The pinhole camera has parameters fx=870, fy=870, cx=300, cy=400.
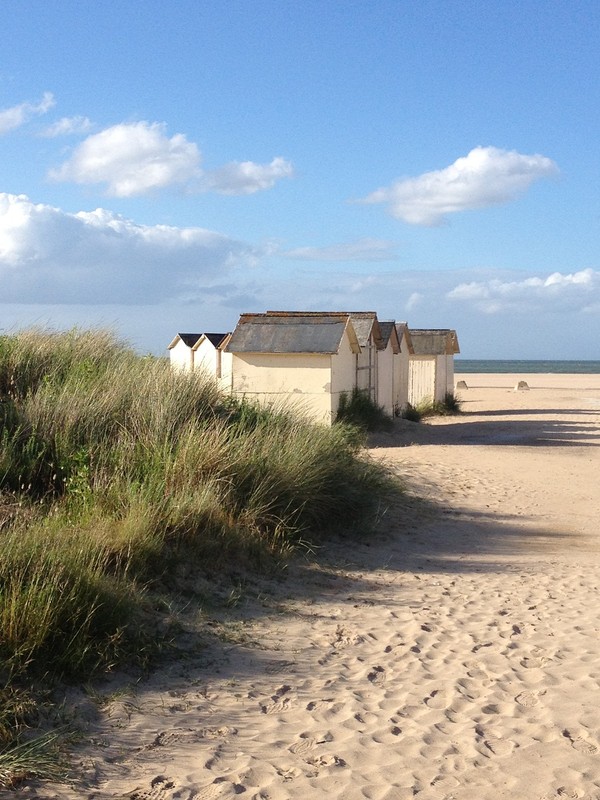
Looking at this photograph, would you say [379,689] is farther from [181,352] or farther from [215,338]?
[181,352]

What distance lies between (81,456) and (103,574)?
2.71m

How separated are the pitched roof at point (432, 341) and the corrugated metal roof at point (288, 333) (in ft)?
36.5

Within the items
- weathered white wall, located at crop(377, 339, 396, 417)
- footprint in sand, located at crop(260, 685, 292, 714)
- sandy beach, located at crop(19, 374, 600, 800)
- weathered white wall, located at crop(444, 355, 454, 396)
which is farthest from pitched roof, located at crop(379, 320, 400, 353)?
footprint in sand, located at crop(260, 685, 292, 714)

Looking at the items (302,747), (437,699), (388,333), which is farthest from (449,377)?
(302,747)

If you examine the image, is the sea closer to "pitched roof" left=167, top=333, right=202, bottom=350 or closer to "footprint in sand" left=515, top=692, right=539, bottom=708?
"pitched roof" left=167, top=333, right=202, bottom=350

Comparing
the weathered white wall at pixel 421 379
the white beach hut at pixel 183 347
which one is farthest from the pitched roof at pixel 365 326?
the white beach hut at pixel 183 347

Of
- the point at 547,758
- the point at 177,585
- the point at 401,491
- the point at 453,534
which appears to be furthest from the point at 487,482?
the point at 547,758

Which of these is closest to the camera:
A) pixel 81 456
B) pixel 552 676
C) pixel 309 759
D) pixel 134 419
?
pixel 309 759

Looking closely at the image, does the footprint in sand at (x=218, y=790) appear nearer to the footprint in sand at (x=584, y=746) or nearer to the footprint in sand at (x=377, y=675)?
the footprint in sand at (x=377, y=675)

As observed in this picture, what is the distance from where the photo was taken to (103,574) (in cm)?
620

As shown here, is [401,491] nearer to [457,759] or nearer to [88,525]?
[88,525]

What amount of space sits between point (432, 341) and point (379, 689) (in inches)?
1001

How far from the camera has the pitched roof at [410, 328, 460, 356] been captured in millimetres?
30047

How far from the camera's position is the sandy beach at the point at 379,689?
4.30m
